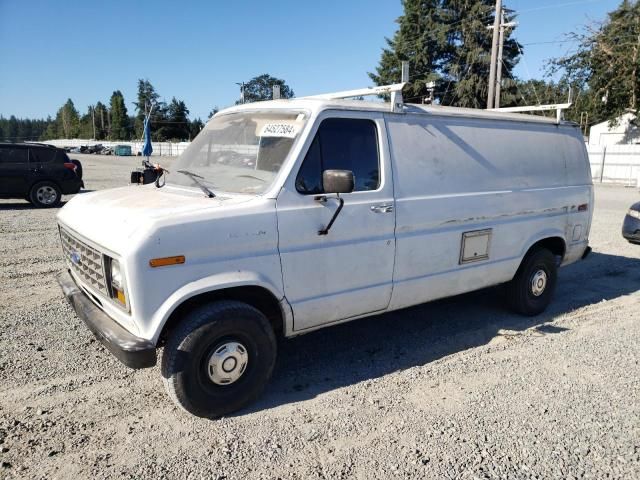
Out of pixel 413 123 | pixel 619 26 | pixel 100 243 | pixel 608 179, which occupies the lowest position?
pixel 608 179

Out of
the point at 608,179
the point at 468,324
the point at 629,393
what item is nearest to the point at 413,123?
the point at 468,324

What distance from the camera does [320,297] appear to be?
3.76 metres

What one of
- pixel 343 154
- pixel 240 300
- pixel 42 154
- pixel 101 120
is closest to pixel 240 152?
pixel 343 154

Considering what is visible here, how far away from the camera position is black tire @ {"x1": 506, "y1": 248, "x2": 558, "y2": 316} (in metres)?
5.49

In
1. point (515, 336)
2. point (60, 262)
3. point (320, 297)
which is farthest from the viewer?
point (60, 262)

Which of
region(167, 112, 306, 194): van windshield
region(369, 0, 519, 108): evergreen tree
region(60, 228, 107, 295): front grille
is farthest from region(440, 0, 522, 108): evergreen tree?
region(60, 228, 107, 295): front grille

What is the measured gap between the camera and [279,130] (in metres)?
3.79

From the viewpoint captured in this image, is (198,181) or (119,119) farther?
(119,119)

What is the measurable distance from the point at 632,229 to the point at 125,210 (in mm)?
8823

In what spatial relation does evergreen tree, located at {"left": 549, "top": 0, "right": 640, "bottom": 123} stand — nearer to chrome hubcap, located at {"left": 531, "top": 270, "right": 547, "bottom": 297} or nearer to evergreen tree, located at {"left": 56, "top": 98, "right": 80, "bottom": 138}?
chrome hubcap, located at {"left": 531, "top": 270, "right": 547, "bottom": 297}

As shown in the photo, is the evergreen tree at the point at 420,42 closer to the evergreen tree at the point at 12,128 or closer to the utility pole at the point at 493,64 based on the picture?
the utility pole at the point at 493,64

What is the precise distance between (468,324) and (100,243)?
154 inches

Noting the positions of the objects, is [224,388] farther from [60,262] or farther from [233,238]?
[60,262]

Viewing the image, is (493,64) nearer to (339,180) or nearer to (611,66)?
(611,66)
